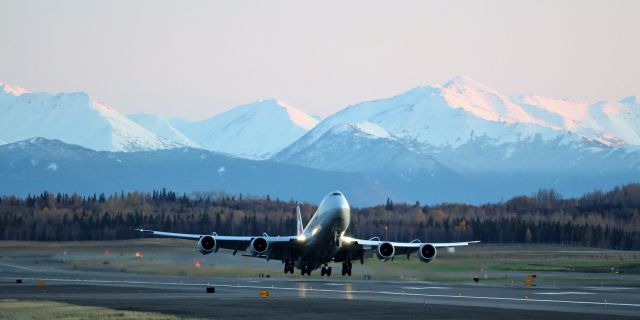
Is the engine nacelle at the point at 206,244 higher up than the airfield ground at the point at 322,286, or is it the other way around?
the engine nacelle at the point at 206,244

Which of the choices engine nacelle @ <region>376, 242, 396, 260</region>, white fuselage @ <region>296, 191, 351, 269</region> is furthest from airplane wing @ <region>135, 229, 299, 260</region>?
engine nacelle @ <region>376, 242, 396, 260</region>

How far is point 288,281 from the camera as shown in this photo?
111 metres

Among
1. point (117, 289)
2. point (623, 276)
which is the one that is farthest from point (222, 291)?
point (623, 276)

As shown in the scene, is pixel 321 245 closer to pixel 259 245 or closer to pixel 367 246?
pixel 259 245

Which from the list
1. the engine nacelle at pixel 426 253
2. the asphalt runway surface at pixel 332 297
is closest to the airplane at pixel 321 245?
the engine nacelle at pixel 426 253

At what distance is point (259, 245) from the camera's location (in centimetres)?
10325

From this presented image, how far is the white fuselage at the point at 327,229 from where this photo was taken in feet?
317

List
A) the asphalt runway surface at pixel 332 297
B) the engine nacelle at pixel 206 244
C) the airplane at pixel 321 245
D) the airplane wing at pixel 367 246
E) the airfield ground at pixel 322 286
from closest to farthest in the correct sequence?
the asphalt runway surface at pixel 332 297 → the airfield ground at pixel 322 286 → the airplane at pixel 321 245 → the airplane wing at pixel 367 246 → the engine nacelle at pixel 206 244

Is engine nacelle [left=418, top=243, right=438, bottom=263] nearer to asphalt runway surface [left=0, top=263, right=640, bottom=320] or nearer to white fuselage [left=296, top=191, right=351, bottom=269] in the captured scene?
asphalt runway surface [left=0, top=263, right=640, bottom=320]

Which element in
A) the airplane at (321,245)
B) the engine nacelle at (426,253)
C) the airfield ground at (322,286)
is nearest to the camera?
the airfield ground at (322,286)

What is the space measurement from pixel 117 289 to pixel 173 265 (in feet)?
101

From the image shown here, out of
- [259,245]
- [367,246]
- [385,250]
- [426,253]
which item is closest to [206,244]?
[259,245]

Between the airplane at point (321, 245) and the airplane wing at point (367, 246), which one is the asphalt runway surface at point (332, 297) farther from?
the airplane wing at point (367, 246)

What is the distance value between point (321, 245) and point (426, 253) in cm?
1219
